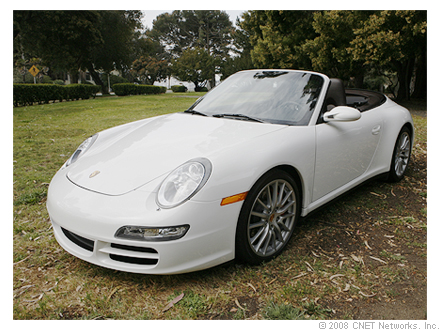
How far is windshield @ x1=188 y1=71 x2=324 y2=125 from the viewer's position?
Result: 10.2ft

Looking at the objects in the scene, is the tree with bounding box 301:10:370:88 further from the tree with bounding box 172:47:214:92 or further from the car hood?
the tree with bounding box 172:47:214:92

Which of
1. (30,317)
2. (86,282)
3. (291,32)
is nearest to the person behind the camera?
(30,317)

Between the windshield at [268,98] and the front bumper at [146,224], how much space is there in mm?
1139

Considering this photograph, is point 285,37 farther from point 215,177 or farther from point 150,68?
point 150,68

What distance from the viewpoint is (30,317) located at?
214 cm

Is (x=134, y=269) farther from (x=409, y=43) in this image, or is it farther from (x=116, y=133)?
(x=409, y=43)

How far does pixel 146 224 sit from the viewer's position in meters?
2.13

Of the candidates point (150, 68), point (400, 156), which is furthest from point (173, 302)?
point (150, 68)

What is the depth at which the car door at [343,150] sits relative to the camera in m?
3.02

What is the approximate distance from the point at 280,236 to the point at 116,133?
188cm

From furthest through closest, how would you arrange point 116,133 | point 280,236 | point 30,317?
1. point 116,133
2. point 280,236
3. point 30,317

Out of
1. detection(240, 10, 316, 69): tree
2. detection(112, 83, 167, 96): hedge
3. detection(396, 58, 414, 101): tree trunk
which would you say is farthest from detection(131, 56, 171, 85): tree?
detection(396, 58, 414, 101): tree trunk

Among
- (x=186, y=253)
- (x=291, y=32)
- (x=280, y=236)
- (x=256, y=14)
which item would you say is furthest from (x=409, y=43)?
(x=186, y=253)

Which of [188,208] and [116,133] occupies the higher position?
[116,133]
